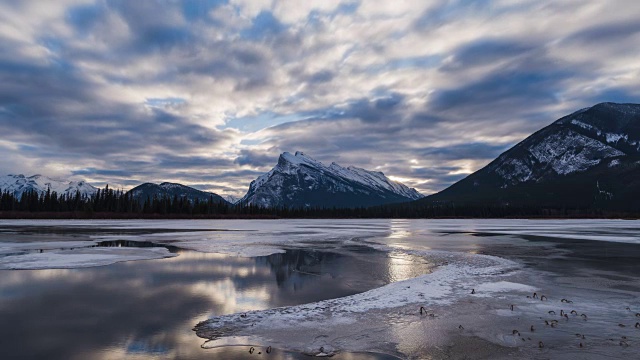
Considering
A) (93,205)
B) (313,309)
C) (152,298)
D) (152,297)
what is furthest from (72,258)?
(93,205)

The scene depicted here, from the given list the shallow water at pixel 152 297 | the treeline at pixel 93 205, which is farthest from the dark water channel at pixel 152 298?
the treeline at pixel 93 205

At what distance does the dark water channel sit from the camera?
29.8ft

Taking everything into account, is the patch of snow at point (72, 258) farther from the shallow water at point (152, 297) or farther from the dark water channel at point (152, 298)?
the dark water channel at point (152, 298)

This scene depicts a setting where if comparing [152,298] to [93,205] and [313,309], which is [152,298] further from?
[93,205]

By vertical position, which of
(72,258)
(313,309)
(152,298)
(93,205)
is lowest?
(313,309)

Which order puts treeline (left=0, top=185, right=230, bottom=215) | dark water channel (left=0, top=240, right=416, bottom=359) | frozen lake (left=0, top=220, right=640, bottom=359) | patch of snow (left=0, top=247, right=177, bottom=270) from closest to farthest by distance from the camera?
dark water channel (left=0, top=240, right=416, bottom=359) → frozen lake (left=0, top=220, right=640, bottom=359) → patch of snow (left=0, top=247, right=177, bottom=270) → treeline (left=0, top=185, right=230, bottom=215)

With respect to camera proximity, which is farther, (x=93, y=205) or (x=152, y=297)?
Result: (x=93, y=205)

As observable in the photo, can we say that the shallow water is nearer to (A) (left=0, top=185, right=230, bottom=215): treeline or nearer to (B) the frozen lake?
(B) the frozen lake

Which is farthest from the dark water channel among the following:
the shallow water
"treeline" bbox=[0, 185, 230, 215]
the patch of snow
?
"treeline" bbox=[0, 185, 230, 215]

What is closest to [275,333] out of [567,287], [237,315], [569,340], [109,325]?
[237,315]

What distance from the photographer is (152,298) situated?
14.1 m

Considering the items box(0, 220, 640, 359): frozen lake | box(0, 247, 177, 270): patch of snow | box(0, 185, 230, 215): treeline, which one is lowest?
box(0, 220, 640, 359): frozen lake

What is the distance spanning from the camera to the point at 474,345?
9367mm

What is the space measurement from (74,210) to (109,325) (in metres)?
159
